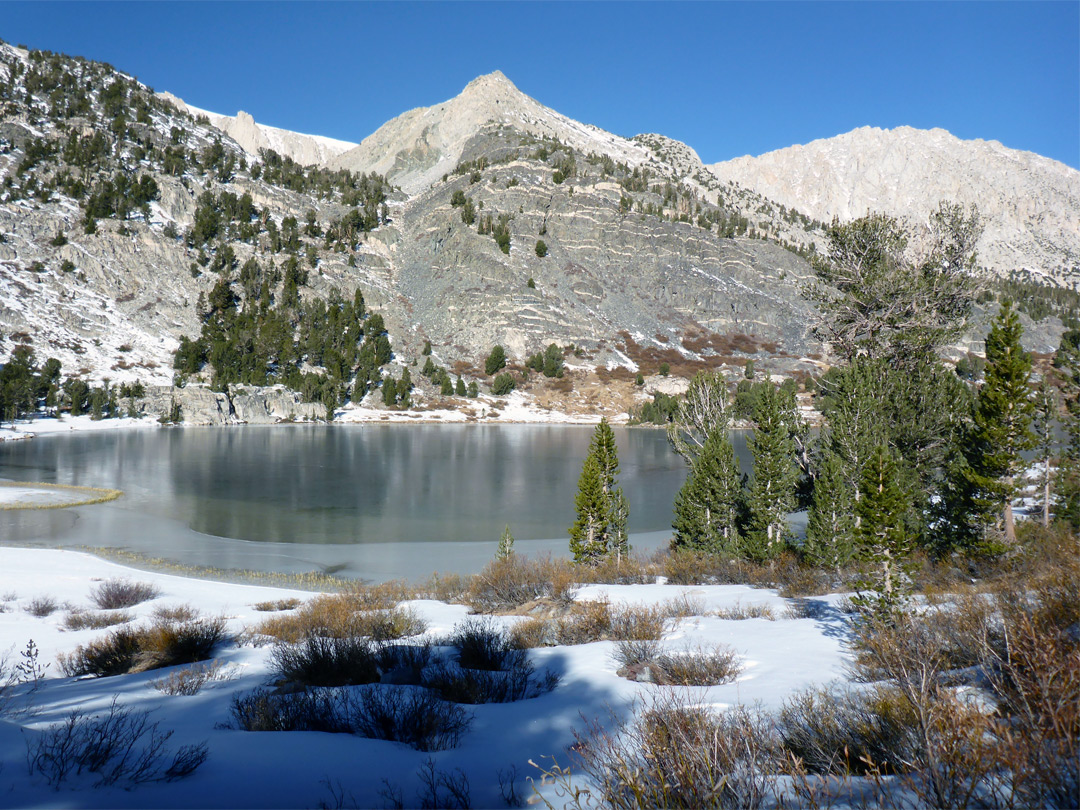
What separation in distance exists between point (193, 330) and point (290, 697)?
9531cm

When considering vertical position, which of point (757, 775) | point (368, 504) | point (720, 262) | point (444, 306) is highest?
point (720, 262)

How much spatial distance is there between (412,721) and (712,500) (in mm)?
16684

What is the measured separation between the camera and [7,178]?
283ft

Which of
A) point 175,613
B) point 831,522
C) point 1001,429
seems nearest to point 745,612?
point 831,522

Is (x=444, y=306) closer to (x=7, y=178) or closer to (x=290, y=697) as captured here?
(x=7, y=178)

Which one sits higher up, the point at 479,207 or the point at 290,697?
the point at 479,207

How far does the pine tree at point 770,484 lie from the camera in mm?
17578

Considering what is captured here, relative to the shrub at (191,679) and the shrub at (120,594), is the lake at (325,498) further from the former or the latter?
the shrub at (191,679)

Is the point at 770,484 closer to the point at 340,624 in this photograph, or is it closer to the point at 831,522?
the point at 831,522

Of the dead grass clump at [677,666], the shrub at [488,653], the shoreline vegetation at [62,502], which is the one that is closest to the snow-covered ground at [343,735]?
the dead grass clump at [677,666]

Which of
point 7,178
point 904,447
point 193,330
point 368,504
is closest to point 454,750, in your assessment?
point 904,447

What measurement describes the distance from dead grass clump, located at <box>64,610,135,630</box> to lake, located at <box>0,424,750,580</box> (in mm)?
7658

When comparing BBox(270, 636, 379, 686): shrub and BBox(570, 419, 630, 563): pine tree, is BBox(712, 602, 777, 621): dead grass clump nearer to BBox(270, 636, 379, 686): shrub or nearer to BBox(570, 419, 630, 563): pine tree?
BBox(270, 636, 379, 686): shrub

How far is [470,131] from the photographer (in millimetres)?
176250
